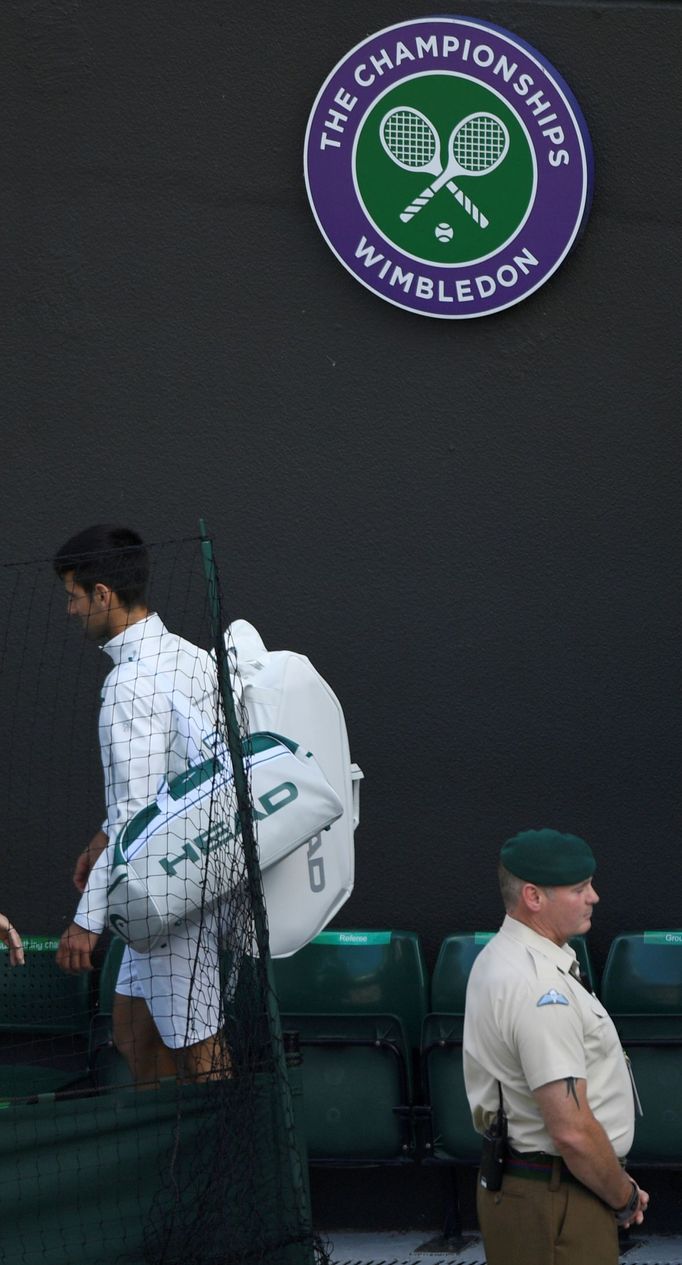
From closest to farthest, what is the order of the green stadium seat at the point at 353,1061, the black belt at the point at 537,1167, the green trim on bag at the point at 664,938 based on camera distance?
the black belt at the point at 537,1167, the green stadium seat at the point at 353,1061, the green trim on bag at the point at 664,938

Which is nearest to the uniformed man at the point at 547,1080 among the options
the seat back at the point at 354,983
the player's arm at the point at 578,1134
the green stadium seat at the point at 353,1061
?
the player's arm at the point at 578,1134

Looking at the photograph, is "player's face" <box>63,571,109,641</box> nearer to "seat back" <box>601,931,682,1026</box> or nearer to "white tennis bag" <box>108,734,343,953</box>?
"white tennis bag" <box>108,734,343,953</box>

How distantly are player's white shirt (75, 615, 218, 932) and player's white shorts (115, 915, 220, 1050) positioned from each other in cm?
18

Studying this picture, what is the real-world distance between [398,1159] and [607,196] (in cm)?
332

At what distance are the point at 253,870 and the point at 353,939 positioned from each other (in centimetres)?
169

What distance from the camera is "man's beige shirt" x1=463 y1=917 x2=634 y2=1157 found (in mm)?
2848

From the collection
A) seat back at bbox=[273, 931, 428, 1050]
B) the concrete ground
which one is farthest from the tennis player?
the concrete ground

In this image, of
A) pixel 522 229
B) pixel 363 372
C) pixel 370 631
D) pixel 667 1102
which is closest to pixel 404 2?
pixel 522 229

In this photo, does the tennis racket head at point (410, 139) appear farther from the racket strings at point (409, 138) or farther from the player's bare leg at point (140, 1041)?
the player's bare leg at point (140, 1041)

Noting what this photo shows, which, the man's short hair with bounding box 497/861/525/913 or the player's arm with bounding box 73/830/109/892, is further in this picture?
the player's arm with bounding box 73/830/109/892

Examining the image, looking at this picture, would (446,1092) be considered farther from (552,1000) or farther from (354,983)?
(552,1000)

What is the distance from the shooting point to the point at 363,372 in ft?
17.4

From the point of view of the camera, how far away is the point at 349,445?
17.4 ft

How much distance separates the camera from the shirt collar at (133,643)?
3.78 meters
